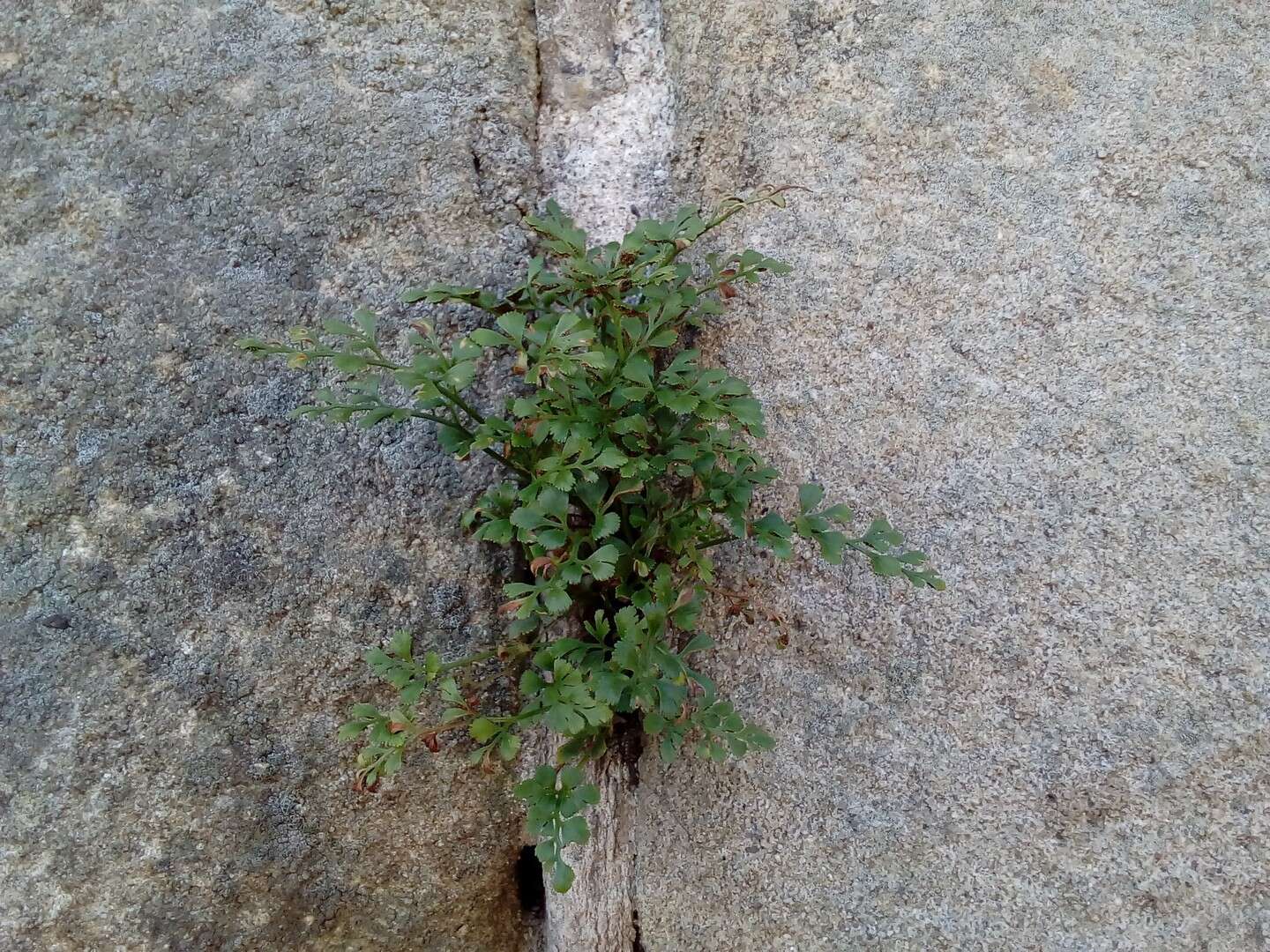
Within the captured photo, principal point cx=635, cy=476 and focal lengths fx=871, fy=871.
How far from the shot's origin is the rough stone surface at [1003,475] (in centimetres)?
107

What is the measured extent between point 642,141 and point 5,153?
35.5 inches

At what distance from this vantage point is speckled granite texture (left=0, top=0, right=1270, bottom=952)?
1093 mm

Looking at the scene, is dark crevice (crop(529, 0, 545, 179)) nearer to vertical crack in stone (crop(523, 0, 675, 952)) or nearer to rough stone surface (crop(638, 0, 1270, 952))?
vertical crack in stone (crop(523, 0, 675, 952))

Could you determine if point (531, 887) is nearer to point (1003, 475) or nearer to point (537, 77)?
point (1003, 475)

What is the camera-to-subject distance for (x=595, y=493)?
109cm

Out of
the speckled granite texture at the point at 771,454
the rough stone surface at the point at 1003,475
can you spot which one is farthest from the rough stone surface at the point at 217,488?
the rough stone surface at the point at 1003,475

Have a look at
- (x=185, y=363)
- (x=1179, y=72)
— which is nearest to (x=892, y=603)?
(x=1179, y=72)

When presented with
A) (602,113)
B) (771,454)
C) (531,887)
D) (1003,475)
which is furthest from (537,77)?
(531,887)

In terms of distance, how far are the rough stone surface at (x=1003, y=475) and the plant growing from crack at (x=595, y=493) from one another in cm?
12

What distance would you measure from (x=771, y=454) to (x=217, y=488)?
2.57 ft

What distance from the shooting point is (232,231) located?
1.24 metres

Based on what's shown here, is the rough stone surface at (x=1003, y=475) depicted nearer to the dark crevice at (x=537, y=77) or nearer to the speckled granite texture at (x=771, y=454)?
the speckled granite texture at (x=771, y=454)

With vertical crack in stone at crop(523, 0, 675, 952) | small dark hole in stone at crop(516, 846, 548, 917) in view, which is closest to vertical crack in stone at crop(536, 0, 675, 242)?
vertical crack in stone at crop(523, 0, 675, 952)

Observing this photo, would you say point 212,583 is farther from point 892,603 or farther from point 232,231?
point 892,603
